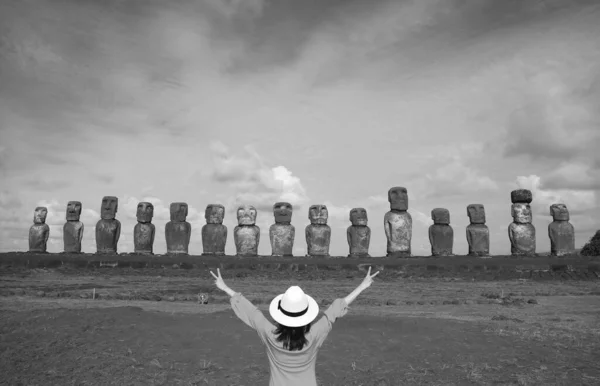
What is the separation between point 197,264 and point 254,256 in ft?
8.29

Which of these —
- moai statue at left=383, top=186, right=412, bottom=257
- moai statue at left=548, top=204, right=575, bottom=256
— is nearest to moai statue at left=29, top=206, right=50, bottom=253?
moai statue at left=383, top=186, right=412, bottom=257

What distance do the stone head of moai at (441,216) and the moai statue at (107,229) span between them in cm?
1310

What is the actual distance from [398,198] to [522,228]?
533 cm

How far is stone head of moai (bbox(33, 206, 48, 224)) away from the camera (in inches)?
858

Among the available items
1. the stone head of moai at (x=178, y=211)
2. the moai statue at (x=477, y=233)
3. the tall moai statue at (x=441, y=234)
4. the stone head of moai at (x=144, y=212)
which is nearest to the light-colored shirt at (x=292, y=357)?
the tall moai statue at (x=441, y=234)

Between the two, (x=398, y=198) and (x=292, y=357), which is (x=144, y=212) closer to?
(x=398, y=198)

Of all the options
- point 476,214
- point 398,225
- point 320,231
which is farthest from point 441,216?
point 320,231

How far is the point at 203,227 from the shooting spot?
20.8 m

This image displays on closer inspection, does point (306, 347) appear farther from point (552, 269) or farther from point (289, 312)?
point (552, 269)

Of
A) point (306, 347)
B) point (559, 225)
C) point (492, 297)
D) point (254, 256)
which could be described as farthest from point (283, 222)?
point (306, 347)

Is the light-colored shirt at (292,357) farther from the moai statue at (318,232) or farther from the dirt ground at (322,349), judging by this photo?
the moai statue at (318,232)

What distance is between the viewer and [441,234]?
20047 mm

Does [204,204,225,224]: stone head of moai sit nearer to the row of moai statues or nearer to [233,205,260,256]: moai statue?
the row of moai statues

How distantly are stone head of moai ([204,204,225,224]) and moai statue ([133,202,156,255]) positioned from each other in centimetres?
240
